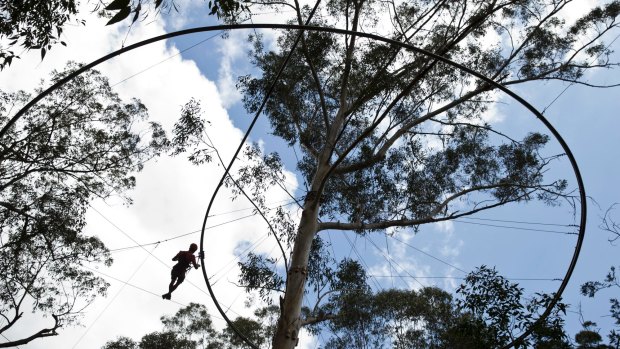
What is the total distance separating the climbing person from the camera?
7.39 m

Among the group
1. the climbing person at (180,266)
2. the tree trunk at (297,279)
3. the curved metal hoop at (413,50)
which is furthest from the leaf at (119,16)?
the climbing person at (180,266)

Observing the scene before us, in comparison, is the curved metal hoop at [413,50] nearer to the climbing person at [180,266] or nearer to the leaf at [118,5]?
the leaf at [118,5]

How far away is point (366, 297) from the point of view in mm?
12109

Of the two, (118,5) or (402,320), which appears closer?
(118,5)

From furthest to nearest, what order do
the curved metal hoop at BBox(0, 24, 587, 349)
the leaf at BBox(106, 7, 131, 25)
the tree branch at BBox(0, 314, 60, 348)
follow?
the tree branch at BBox(0, 314, 60, 348) → the curved metal hoop at BBox(0, 24, 587, 349) → the leaf at BBox(106, 7, 131, 25)

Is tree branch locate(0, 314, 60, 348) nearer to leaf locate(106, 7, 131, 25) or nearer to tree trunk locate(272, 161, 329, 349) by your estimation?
tree trunk locate(272, 161, 329, 349)

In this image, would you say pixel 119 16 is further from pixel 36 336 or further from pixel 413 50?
pixel 36 336

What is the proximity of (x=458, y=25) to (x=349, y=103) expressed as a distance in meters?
2.80

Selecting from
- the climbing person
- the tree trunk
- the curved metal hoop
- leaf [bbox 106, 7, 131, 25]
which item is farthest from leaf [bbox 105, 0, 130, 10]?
the climbing person

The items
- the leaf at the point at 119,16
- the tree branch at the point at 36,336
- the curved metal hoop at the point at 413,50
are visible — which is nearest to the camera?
the leaf at the point at 119,16

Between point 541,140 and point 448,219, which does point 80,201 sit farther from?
point 541,140

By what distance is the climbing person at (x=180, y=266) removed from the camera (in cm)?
739

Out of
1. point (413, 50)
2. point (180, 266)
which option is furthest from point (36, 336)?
point (413, 50)

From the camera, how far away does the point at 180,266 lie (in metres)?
7.43
